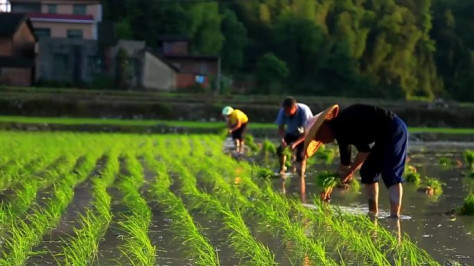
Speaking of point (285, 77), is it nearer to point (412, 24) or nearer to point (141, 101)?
point (412, 24)

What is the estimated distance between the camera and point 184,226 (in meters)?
7.04

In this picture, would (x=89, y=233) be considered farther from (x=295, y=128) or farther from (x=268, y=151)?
(x=268, y=151)

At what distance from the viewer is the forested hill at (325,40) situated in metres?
59.4

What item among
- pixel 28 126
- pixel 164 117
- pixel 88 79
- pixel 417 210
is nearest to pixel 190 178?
pixel 417 210

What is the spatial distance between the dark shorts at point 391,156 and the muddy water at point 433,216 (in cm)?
34

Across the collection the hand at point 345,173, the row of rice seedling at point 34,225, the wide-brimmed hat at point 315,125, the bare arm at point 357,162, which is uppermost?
the wide-brimmed hat at point 315,125

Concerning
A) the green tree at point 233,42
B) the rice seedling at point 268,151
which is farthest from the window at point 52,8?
the rice seedling at point 268,151

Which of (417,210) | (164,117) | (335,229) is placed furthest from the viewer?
(164,117)

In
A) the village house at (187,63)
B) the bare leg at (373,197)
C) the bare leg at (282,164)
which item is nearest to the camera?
the bare leg at (373,197)

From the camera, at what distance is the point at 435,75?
6219 centimetres

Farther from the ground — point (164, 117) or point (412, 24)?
point (412, 24)

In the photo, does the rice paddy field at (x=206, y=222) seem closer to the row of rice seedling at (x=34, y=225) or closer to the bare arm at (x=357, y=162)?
the row of rice seedling at (x=34, y=225)

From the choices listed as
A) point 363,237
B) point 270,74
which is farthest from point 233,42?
point 363,237

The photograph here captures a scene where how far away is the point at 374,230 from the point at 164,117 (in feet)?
98.3
